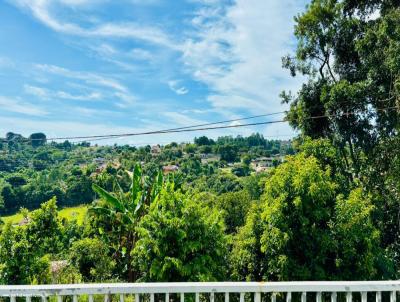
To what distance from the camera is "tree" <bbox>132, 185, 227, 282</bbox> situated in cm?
→ 513

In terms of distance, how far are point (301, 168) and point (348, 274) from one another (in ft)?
6.77

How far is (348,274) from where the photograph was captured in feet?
20.6

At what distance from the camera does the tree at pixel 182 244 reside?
513cm

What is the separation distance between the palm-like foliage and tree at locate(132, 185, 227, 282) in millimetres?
2174

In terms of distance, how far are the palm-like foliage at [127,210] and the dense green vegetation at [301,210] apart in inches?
1.2

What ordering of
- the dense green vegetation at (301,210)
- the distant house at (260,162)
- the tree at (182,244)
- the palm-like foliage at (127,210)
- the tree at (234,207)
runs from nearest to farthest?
the tree at (182,244), the dense green vegetation at (301,210), the palm-like foliage at (127,210), the tree at (234,207), the distant house at (260,162)

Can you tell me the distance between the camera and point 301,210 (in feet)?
20.4

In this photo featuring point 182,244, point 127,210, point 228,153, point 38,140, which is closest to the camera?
point 182,244

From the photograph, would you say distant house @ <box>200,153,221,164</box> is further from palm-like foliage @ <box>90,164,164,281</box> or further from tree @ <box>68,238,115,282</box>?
tree @ <box>68,238,115,282</box>

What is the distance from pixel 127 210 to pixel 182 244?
297 centimetres

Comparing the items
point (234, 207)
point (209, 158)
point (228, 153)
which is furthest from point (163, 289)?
point (209, 158)

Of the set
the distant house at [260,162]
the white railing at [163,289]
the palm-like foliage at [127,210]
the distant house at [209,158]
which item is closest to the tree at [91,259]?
the palm-like foliage at [127,210]

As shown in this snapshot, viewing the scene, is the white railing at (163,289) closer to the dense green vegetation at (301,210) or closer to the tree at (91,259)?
the dense green vegetation at (301,210)

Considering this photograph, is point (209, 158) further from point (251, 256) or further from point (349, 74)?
point (251, 256)
